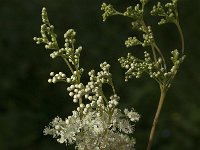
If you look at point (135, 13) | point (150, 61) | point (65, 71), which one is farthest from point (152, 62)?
point (65, 71)

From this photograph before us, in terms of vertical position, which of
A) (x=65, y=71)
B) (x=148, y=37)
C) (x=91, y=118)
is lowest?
(x=91, y=118)

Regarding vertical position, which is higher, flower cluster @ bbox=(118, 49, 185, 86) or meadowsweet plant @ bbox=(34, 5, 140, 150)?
flower cluster @ bbox=(118, 49, 185, 86)

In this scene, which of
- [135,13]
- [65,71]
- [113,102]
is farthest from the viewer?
[65,71]

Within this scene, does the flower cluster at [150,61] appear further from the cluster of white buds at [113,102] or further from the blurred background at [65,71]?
the blurred background at [65,71]

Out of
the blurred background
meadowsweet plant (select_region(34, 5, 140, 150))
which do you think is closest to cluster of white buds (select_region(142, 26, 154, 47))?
meadowsweet plant (select_region(34, 5, 140, 150))

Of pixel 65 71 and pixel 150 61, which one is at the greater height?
pixel 65 71

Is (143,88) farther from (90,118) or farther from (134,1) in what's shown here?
(90,118)

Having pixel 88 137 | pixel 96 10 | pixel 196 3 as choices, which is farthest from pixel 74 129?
pixel 196 3

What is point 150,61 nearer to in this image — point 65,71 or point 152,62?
point 152,62

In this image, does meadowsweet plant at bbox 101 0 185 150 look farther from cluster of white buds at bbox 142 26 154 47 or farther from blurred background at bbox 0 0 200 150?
blurred background at bbox 0 0 200 150
